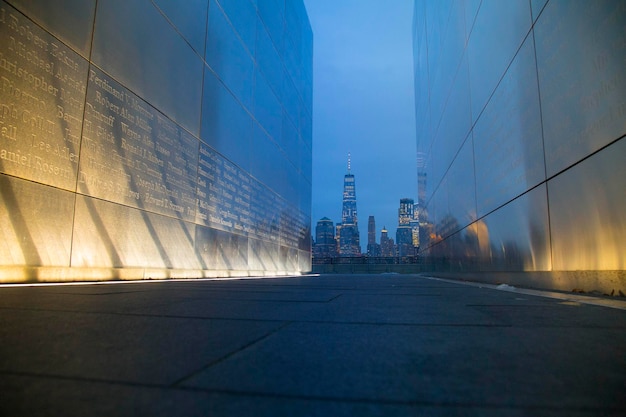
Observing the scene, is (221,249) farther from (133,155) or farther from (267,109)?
(267,109)

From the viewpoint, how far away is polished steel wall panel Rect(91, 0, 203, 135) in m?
6.92

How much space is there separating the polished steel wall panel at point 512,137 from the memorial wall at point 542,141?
0.07ft

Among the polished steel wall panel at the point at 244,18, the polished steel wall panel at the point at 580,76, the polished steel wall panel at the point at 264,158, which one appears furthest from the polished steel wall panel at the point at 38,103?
the polished steel wall panel at the point at 264,158

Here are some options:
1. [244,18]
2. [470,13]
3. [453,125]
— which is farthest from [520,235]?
[244,18]

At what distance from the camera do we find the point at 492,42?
26.4 ft

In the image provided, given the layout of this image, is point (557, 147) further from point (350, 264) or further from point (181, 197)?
point (350, 264)

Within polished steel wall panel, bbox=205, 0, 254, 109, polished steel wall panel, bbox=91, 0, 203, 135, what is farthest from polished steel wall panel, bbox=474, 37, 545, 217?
polished steel wall panel, bbox=205, 0, 254, 109

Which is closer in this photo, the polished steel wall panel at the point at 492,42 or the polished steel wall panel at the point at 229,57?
the polished steel wall panel at the point at 492,42

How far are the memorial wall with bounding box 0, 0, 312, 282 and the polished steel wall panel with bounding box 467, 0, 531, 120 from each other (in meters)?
7.34

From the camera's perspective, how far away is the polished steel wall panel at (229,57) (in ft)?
37.9

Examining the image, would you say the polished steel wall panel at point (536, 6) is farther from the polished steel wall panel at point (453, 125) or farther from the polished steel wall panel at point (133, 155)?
the polished steel wall panel at point (133, 155)

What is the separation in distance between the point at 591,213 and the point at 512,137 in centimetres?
281

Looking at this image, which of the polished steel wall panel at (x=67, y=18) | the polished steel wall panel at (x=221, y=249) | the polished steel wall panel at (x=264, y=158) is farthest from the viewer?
the polished steel wall panel at (x=264, y=158)

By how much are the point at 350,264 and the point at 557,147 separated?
34620 mm
